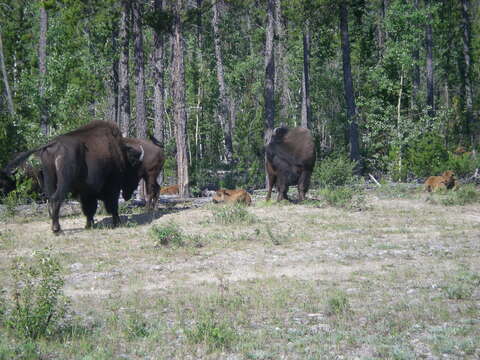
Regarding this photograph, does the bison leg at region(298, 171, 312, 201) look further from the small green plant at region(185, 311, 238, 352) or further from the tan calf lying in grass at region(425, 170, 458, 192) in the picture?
the small green plant at region(185, 311, 238, 352)

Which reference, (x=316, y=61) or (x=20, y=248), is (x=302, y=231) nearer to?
(x=20, y=248)

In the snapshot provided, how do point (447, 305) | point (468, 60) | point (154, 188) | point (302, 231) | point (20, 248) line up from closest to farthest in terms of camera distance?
point (447, 305) < point (20, 248) < point (302, 231) < point (154, 188) < point (468, 60)

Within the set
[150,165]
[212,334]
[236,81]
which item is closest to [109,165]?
[150,165]

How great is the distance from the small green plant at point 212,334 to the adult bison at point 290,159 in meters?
11.9

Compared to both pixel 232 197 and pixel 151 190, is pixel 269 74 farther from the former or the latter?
pixel 151 190

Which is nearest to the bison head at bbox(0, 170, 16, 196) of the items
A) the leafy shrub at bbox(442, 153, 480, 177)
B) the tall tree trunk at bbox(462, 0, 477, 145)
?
the leafy shrub at bbox(442, 153, 480, 177)

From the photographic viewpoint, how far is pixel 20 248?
13273 millimetres

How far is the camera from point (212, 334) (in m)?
7.29

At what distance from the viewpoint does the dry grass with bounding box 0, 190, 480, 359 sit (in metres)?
7.24

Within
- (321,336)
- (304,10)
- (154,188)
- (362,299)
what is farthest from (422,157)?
(321,336)

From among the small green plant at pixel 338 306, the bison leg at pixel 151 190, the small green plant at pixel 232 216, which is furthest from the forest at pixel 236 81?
the small green plant at pixel 338 306

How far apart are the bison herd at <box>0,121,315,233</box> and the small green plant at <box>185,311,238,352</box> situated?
7.66 meters

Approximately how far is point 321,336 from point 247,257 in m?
4.64

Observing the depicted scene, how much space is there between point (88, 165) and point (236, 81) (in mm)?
30966
